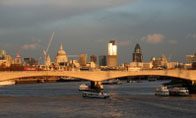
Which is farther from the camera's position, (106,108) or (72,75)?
(72,75)

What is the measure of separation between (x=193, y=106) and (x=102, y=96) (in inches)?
910

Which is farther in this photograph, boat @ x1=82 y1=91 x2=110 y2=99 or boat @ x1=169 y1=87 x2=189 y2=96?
boat @ x1=169 y1=87 x2=189 y2=96

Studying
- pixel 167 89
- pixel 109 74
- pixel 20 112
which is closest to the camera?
pixel 20 112

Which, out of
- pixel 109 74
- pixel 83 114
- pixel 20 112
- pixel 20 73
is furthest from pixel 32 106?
pixel 109 74

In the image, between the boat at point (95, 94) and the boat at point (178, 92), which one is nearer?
the boat at point (95, 94)

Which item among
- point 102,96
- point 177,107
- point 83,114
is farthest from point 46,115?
point 102,96

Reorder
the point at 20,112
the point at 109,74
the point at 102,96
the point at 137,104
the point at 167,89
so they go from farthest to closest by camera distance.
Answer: the point at 109,74 < the point at 167,89 < the point at 102,96 < the point at 137,104 < the point at 20,112

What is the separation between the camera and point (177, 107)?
216ft

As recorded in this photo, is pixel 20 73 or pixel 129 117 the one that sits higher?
pixel 20 73

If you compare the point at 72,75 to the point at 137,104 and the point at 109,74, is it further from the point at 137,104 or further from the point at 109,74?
the point at 137,104

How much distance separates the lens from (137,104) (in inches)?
2840

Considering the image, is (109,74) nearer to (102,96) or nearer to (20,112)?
(102,96)

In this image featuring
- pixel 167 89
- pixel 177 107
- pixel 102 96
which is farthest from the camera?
pixel 167 89

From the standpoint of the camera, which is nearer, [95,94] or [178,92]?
[95,94]
